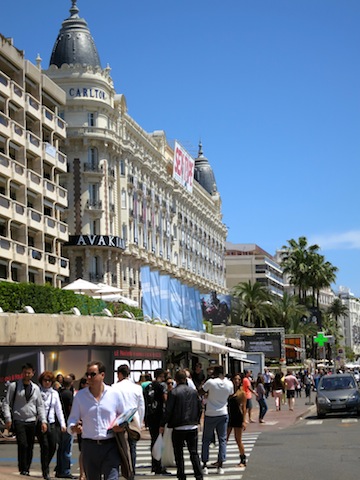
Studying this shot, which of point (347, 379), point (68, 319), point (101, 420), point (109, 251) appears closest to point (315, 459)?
point (101, 420)

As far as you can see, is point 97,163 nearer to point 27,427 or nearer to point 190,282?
point 190,282

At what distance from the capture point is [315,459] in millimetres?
16469

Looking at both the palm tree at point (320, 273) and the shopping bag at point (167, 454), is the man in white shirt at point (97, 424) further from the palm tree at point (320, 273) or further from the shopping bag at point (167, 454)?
the palm tree at point (320, 273)

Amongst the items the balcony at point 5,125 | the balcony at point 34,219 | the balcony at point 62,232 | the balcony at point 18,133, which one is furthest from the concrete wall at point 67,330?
the balcony at point 62,232

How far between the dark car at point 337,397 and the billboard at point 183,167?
5241cm

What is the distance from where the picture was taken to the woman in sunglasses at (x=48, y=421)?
1460 centimetres

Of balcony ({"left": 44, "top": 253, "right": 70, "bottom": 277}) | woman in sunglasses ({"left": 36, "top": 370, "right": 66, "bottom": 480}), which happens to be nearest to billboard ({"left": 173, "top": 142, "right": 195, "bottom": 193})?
balcony ({"left": 44, "top": 253, "right": 70, "bottom": 277})

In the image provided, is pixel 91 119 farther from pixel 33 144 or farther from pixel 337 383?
pixel 337 383

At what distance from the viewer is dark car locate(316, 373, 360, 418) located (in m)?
30.1

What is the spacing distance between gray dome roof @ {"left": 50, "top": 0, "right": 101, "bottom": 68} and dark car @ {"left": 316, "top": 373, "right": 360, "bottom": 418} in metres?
40.7

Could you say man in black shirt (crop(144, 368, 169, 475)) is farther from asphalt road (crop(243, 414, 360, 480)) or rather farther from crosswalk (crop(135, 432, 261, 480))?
asphalt road (crop(243, 414, 360, 480))

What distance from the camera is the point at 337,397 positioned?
30.2m

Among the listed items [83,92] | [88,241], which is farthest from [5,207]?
[83,92]

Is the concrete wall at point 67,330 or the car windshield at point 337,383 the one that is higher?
the concrete wall at point 67,330
